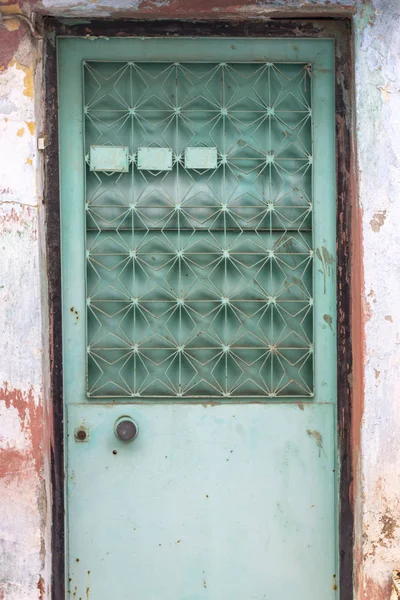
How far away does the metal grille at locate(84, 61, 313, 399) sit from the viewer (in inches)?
95.3

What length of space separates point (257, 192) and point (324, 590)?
5.38ft

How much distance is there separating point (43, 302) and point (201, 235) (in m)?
0.68

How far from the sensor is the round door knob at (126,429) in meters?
2.37

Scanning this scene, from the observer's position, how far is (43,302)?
7.71 ft

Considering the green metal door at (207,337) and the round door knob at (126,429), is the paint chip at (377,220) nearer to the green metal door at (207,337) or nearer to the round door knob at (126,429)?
the green metal door at (207,337)

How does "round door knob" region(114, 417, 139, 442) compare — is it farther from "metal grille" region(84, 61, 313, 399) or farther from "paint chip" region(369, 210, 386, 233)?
"paint chip" region(369, 210, 386, 233)

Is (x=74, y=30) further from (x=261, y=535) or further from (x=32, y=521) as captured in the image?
(x=261, y=535)

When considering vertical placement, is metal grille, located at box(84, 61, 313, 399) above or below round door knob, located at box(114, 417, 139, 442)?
above

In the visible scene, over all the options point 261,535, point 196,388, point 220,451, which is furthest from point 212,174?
point 261,535

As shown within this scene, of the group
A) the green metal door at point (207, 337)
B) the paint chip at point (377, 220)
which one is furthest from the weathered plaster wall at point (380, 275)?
the green metal door at point (207, 337)

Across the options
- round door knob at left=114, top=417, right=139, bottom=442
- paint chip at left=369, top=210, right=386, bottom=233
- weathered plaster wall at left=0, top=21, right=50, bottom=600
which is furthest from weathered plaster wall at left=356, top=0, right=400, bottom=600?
weathered plaster wall at left=0, top=21, right=50, bottom=600

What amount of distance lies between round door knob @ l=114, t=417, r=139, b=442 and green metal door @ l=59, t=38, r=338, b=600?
0.03 metres

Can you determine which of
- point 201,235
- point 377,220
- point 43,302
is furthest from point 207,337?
point 377,220

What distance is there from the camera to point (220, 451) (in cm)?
244
